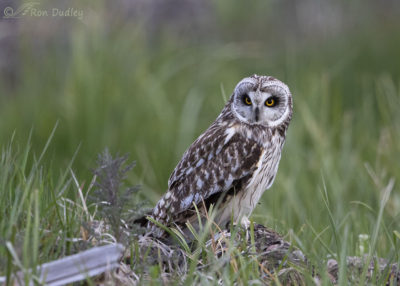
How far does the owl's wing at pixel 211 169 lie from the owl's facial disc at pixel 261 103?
122 millimetres

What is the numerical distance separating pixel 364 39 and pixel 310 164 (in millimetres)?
3196

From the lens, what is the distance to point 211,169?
3.54 meters

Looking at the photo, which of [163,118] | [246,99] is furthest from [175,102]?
[246,99]

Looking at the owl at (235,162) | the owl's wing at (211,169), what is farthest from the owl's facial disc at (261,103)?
the owl's wing at (211,169)

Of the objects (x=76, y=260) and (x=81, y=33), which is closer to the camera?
(x=76, y=260)

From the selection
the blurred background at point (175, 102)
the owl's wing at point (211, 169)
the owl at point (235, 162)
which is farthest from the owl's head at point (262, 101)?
the blurred background at point (175, 102)

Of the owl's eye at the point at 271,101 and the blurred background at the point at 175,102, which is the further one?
the blurred background at the point at 175,102

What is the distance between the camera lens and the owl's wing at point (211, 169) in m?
3.50

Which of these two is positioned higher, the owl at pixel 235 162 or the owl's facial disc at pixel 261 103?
the owl's facial disc at pixel 261 103

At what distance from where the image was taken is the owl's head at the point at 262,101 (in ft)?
11.5

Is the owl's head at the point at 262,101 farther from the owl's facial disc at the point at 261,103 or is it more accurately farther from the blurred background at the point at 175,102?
the blurred background at the point at 175,102

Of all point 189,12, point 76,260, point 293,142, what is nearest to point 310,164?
point 293,142

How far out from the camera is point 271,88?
352 cm

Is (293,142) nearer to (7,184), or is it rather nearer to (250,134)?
(250,134)
